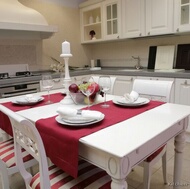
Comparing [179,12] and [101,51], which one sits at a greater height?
[179,12]

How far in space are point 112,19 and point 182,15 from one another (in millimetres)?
1213

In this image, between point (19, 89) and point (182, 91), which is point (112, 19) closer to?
point (182, 91)

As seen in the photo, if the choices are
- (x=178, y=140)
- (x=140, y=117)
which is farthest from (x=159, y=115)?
(x=178, y=140)

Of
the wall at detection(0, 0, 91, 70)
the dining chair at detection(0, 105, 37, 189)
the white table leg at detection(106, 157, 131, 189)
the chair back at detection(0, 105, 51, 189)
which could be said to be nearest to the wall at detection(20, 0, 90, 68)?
the wall at detection(0, 0, 91, 70)

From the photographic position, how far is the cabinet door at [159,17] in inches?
107

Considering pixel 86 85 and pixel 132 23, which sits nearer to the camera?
pixel 86 85

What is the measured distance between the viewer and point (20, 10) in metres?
2.75

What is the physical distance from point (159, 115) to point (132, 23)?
2.30 metres

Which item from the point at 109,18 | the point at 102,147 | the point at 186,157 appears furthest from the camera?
the point at 109,18

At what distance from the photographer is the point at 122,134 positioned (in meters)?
0.96

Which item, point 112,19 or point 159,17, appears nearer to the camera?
point 159,17

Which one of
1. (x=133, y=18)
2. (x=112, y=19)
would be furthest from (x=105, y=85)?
(x=112, y=19)

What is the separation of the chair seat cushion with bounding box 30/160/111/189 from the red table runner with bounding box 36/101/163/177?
107 mm

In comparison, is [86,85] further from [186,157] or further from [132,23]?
[132,23]
